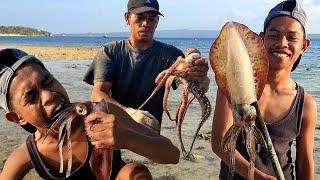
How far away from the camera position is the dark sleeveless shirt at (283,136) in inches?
170

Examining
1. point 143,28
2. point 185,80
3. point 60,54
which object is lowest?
point 60,54

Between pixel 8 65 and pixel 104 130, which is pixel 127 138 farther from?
pixel 8 65

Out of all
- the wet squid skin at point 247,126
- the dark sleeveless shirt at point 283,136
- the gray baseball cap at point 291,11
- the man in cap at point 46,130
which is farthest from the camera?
the dark sleeveless shirt at point 283,136

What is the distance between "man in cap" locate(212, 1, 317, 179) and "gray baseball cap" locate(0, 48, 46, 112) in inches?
68.1

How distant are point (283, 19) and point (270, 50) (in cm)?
29

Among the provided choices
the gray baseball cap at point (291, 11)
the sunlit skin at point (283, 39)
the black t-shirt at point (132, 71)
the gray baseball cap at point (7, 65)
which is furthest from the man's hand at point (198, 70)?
the black t-shirt at point (132, 71)

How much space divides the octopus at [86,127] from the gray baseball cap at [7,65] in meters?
0.52

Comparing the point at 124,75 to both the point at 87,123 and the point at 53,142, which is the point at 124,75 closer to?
the point at 53,142

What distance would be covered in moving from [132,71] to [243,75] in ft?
10.8

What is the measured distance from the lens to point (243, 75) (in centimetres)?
279

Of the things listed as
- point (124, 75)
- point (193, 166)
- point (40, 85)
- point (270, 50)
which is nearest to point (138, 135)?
point (40, 85)

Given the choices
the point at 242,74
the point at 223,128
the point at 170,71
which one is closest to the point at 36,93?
the point at 170,71

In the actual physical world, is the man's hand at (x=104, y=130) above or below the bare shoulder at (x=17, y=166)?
above

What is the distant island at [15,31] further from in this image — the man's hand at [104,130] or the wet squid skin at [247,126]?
the wet squid skin at [247,126]
